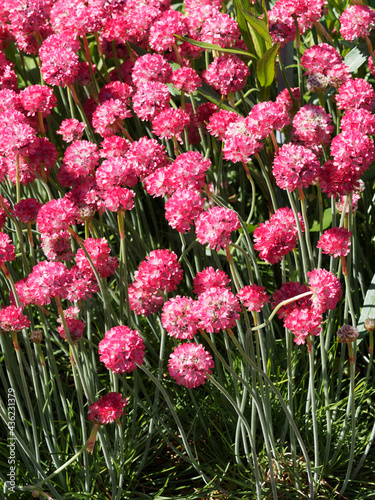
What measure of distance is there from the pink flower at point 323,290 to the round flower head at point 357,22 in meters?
0.81

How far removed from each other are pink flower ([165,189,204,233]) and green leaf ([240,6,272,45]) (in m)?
0.72

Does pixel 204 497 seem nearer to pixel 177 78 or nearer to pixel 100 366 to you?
pixel 100 366

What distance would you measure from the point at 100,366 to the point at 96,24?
1125 mm

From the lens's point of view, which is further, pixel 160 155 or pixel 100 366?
pixel 100 366

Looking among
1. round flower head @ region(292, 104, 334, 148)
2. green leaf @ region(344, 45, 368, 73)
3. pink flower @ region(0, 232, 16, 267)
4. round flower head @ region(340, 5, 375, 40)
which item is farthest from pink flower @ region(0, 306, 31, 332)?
green leaf @ region(344, 45, 368, 73)

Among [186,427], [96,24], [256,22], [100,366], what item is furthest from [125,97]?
[186,427]

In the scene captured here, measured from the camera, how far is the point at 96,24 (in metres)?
1.73

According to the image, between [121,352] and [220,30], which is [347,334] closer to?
[121,352]

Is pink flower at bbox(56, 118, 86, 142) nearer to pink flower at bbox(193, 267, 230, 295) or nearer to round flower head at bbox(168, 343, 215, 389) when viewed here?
pink flower at bbox(193, 267, 230, 295)

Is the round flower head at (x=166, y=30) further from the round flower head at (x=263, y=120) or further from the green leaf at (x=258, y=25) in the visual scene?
the round flower head at (x=263, y=120)

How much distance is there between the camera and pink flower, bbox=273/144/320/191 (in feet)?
3.98

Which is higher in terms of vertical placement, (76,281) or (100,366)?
(76,281)

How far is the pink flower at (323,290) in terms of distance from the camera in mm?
1132

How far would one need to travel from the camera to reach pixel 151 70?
1614mm
